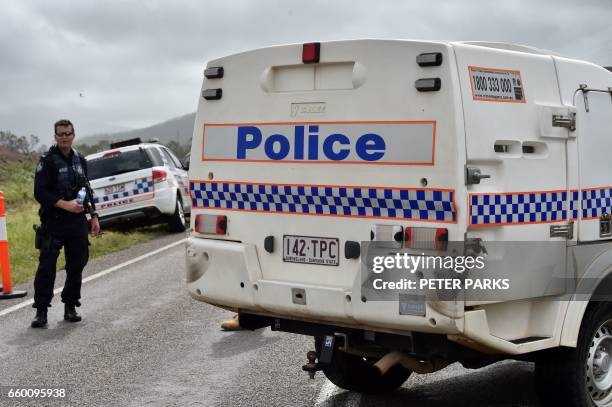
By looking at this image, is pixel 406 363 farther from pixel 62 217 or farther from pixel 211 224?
pixel 62 217

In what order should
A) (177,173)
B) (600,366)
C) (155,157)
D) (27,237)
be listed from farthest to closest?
(177,173) → (27,237) → (155,157) → (600,366)

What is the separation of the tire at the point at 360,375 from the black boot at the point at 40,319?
3.86 meters

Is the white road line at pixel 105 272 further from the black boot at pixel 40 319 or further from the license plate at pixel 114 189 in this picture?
the license plate at pixel 114 189

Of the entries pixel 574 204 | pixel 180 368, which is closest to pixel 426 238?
pixel 574 204

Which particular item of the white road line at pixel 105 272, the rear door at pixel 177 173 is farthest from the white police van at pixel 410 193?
the rear door at pixel 177 173

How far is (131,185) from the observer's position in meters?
16.7

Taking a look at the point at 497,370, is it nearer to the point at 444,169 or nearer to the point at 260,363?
the point at 260,363

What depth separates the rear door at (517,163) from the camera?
15.8 feet

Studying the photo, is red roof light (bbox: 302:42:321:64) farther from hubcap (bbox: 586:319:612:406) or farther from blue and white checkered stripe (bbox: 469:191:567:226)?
hubcap (bbox: 586:319:612:406)

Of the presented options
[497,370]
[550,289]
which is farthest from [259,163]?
[497,370]

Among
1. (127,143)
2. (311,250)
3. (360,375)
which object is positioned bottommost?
(360,375)

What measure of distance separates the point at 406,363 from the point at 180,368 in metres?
2.40

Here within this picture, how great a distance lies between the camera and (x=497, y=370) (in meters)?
6.94

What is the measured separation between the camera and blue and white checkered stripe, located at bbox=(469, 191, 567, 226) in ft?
15.6
